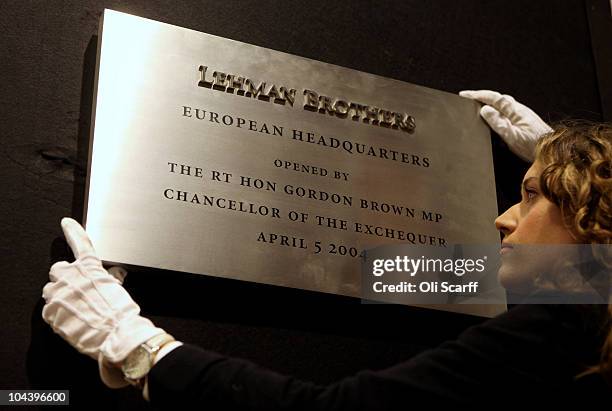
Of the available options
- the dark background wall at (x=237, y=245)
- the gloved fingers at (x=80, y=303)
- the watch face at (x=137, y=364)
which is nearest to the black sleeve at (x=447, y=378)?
the watch face at (x=137, y=364)

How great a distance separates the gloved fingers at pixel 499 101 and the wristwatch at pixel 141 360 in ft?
4.30

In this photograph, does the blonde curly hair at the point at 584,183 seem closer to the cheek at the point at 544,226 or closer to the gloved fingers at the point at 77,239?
the cheek at the point at 544,226

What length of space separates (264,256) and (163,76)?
0.49 meters

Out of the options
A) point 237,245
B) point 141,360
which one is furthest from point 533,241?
point 141,360

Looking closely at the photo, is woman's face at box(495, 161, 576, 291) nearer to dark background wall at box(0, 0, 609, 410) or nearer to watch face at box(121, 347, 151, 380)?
dark background wall at box(0, 0, 609, 410)

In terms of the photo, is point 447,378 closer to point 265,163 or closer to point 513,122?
point 265,163

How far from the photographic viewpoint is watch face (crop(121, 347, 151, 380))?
1604mm

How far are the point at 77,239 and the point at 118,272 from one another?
0.11m

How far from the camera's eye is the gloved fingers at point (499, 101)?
2570 millimetres

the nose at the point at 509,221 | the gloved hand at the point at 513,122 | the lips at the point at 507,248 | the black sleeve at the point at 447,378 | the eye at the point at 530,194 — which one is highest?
the gloved hand at the point at 513,122

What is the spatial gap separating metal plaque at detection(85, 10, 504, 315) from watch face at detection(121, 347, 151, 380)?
1.11ft

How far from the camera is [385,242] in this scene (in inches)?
88.8

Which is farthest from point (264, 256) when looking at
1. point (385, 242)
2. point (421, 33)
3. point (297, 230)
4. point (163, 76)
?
point (421, 33)

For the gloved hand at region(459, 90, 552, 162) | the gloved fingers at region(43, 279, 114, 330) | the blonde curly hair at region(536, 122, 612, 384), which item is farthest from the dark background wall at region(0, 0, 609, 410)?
the blonde curly hair at region(536, 122, 612, 384)
